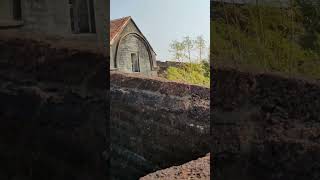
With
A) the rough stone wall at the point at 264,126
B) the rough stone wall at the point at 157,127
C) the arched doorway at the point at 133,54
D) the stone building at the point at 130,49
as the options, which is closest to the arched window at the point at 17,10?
the rough stone wall at the point at 264,126

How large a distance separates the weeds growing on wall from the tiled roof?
1120 cm

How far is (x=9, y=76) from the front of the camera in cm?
404

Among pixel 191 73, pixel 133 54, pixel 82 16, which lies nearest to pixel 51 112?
pixel 82 16

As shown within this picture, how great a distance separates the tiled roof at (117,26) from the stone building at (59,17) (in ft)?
34.5

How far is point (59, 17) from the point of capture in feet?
14.0

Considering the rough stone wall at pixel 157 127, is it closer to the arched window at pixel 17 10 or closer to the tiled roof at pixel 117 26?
the tiled roof at pixel 117 26

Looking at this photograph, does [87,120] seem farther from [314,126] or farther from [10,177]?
[314,126]

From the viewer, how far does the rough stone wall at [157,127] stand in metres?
9.23

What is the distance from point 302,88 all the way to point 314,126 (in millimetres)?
378

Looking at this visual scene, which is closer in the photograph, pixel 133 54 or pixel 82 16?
pixel 82 16

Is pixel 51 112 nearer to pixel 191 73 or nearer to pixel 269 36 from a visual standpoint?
pixel 269 36

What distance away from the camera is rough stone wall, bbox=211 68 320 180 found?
12.3 feet

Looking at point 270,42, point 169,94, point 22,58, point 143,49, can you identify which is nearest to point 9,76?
point 22,58

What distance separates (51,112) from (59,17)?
1.03m
